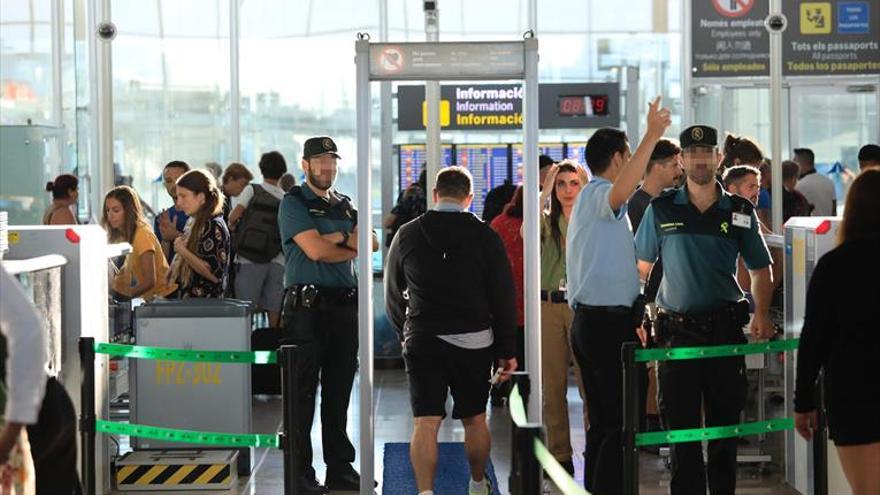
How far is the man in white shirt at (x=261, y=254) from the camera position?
10.7 meters

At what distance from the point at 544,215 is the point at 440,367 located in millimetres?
1861

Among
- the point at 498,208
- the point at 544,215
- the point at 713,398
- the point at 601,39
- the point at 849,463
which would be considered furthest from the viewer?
the point at 601,39

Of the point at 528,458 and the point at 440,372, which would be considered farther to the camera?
the point at 440,372

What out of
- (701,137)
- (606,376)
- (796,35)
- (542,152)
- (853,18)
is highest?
(853,18)

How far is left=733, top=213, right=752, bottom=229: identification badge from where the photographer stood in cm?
639

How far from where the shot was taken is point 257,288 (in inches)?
422

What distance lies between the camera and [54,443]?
461 centimetres

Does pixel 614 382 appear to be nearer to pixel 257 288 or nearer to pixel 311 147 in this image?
pixel 311 147

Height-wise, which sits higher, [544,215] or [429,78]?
[429,78]

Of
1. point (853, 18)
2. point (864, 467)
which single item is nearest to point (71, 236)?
point (864, 467)

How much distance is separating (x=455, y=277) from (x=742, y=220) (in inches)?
47.5

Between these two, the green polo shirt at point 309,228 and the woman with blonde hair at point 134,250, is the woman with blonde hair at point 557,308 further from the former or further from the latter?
the woman with blonde hair at point 134,250

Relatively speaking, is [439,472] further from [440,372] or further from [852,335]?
[852,335]

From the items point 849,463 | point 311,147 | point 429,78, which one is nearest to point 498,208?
point 311,147
